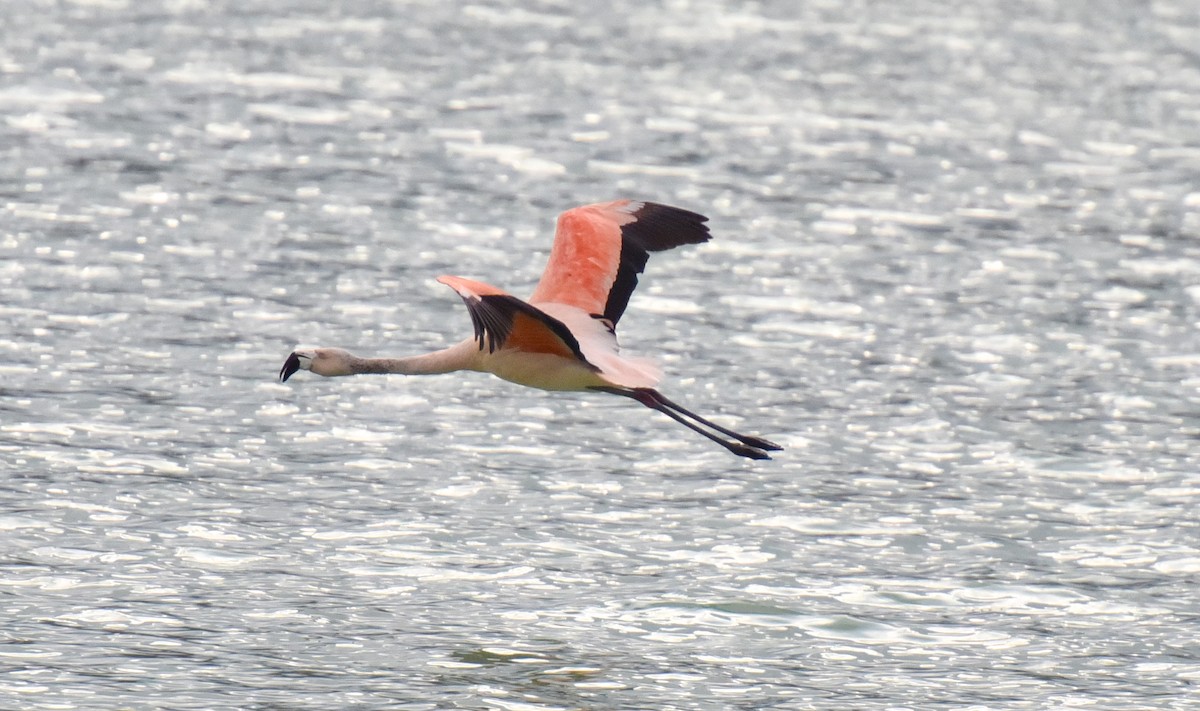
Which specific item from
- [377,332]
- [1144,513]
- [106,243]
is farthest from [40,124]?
[1144,513]

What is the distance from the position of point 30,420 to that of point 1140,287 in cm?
924

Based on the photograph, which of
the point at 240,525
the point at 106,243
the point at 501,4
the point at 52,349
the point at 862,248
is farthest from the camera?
the point at 501,4

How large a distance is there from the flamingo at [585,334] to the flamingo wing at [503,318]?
0.7 inches

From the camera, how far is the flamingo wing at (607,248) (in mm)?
11023

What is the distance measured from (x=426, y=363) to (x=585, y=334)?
0.88 meters

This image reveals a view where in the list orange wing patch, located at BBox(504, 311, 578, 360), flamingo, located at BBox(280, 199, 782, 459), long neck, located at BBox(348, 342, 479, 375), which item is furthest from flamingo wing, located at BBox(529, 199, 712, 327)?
orange wing patch, located at BBox(504, 311, 578, 360)

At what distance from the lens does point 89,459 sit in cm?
1170

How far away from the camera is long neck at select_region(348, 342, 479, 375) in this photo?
35.0 feet

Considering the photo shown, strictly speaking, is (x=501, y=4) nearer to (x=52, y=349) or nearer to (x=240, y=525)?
(x=52, y=349)

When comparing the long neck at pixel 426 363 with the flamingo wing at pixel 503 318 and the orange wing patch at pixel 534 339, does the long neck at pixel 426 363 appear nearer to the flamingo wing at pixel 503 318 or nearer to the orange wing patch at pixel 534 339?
the orange wing patch at pixel 534 339

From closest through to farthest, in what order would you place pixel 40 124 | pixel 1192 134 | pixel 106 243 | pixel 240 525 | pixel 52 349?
pixel 240 525, pixel 52 349, pixel 106 243, pixel 40 124, pixel 1192 134

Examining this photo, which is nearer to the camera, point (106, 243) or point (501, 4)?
point (106, 243)

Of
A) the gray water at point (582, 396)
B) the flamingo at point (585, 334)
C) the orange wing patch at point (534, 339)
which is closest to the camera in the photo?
the gray water at point (582, 396)

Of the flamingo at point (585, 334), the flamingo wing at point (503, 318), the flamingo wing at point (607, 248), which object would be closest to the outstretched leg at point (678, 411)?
the flamingo at point (585, 334)
